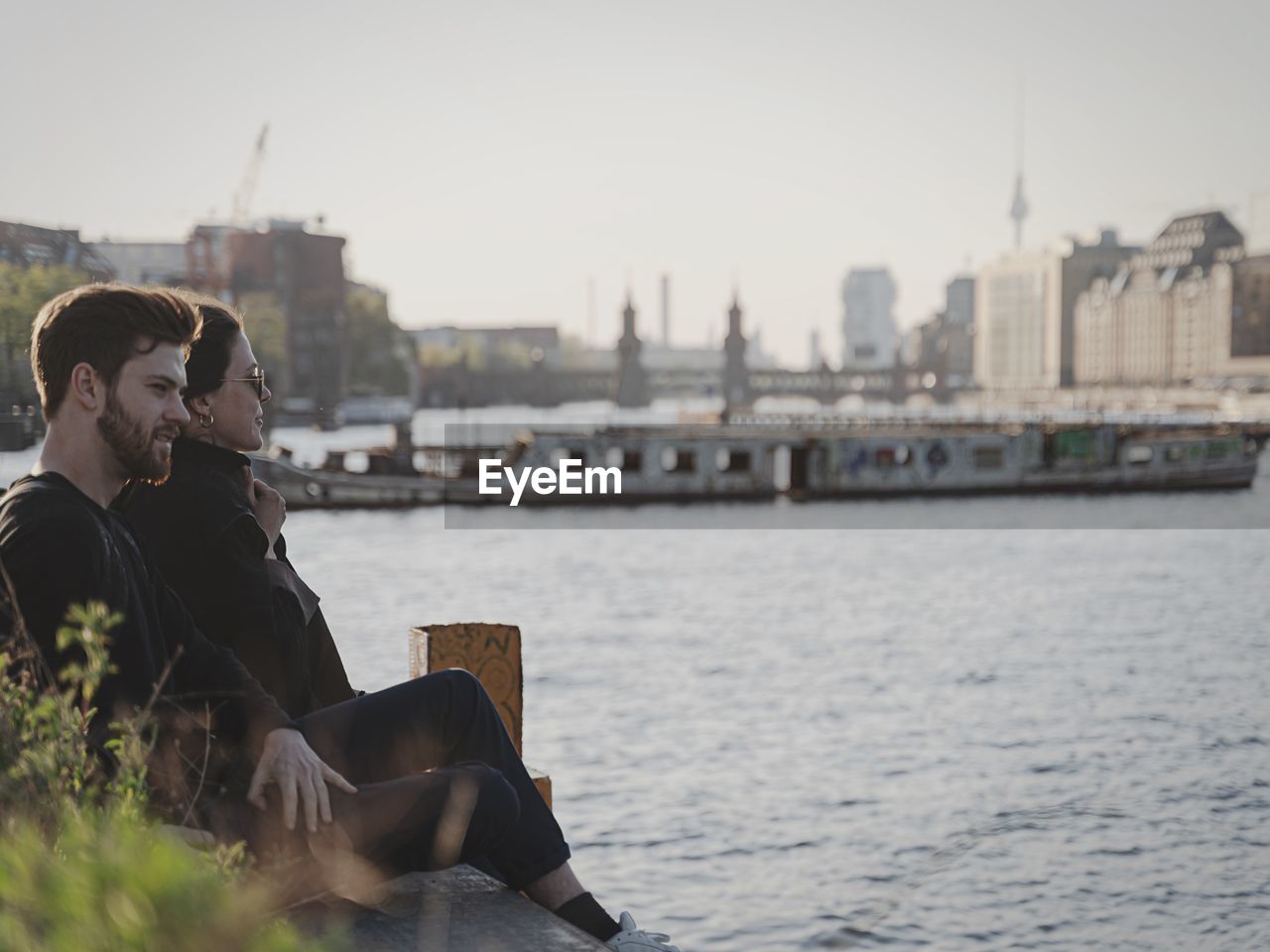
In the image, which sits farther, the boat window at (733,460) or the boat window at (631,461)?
the boat window at (733,460)

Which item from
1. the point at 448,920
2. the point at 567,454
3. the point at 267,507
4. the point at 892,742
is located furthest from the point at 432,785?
the point at 567,454

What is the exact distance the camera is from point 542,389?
7160 inches

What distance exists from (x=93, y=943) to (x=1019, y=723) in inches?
670

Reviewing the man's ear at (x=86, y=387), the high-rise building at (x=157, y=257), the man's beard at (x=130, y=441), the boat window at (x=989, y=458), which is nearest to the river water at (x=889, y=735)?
the man's beard at (x=130, y=441)

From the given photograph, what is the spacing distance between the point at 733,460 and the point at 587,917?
56229 millimetres

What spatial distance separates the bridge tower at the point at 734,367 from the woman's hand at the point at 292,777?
17427 centimetres

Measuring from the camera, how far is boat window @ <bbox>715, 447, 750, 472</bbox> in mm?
59562

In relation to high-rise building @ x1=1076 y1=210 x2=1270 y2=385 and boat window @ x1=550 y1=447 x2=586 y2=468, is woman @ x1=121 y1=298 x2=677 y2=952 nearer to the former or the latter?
boat window @ x1=550 y1=447 x2=586 y2=468

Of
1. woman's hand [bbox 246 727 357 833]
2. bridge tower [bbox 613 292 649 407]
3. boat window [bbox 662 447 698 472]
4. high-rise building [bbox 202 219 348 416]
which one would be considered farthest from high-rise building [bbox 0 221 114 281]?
bridge tower [bbox 613 292 649 407]

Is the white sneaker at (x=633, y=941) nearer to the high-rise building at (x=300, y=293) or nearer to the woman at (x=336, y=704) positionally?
the woman at (x=336, y=704)

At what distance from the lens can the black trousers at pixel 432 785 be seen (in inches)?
143

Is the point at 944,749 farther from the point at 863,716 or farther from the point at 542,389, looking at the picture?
the point at 542,389

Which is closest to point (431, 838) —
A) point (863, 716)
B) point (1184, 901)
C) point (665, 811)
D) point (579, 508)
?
point (1184, 901)

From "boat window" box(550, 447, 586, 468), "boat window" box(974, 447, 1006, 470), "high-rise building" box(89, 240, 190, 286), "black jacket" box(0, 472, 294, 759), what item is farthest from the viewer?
"high-rise building" box(89, 240, 190, 286)
